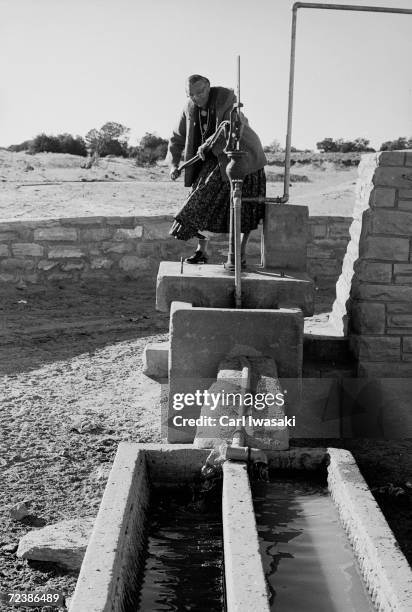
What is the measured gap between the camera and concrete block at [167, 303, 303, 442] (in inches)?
196

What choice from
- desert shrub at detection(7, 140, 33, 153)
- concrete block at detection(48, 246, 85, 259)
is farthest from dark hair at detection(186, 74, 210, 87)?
desert shrub at detection(7, 140, 33, 153)

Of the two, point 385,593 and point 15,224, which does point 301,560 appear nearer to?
point 385,593

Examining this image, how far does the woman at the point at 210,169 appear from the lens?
6027mm

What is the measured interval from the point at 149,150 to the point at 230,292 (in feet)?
58.3

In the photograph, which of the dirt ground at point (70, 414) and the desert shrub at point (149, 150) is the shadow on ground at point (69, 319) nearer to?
the dirt ground at point (70, 414)

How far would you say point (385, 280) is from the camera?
5590 millimetres

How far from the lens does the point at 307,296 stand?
5449 mm

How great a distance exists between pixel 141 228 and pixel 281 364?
4901 millimetres

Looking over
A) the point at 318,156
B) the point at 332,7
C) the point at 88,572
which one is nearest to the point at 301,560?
the point at 88,572

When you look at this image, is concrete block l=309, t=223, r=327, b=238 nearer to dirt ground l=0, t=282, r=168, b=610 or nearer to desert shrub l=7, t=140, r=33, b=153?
dirt ground l=0, t=282, r=168, b=610

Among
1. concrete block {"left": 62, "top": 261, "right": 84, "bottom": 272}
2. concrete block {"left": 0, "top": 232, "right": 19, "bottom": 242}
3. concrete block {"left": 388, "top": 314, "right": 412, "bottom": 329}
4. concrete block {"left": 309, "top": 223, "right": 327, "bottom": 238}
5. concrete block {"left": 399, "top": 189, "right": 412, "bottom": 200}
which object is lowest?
concrete block {"left": 62, "top": 261, "right": 84, "bottom": 272}

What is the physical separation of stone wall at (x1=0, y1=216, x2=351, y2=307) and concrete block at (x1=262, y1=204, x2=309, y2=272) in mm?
3094

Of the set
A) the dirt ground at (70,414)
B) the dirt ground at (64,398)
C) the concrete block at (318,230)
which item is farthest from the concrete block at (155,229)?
the concrete block at (318,230)

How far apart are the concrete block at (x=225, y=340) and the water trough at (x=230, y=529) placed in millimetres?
1011
